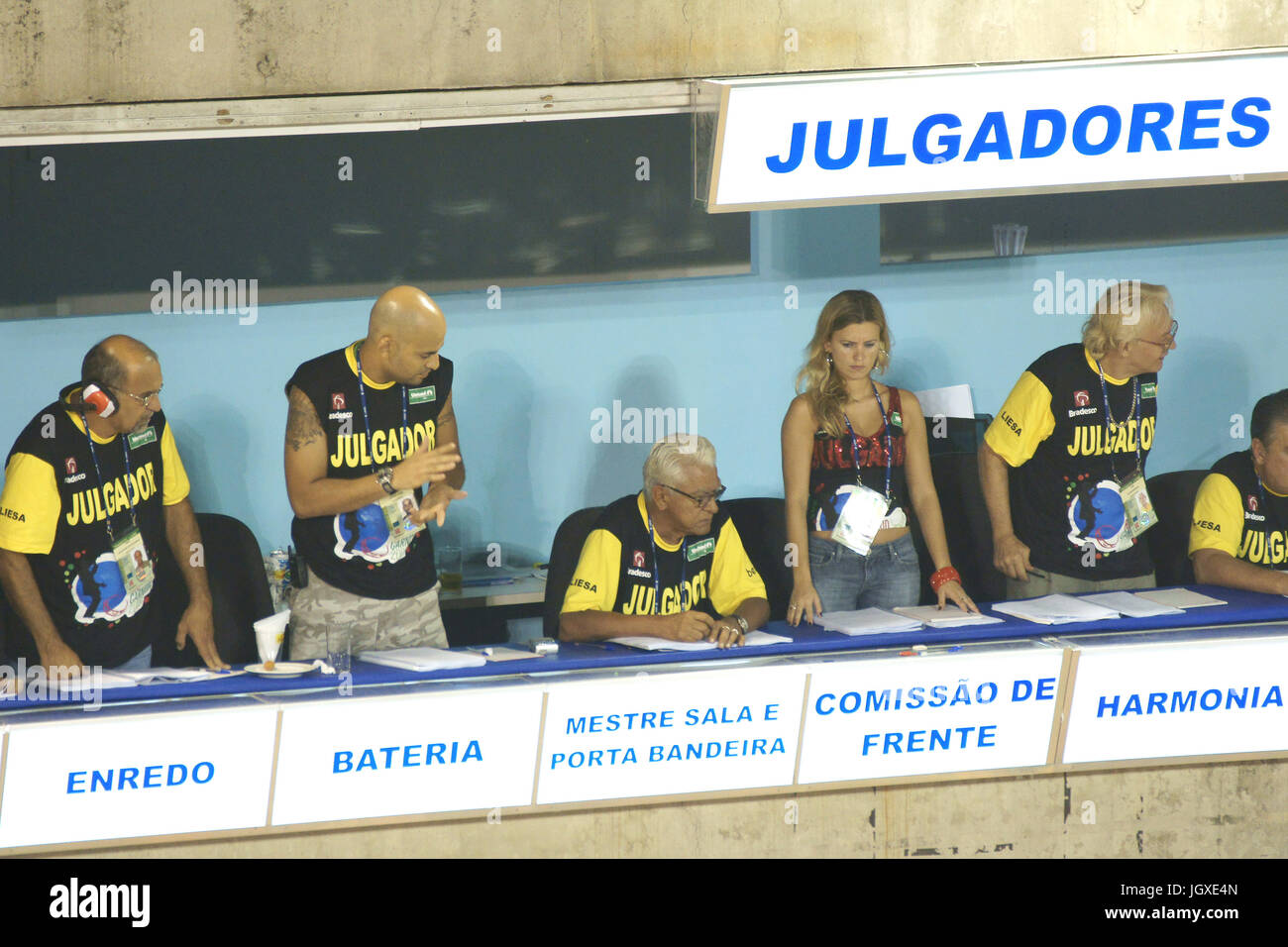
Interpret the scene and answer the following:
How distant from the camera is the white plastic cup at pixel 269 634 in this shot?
384 cm

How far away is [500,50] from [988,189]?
55.7 inches

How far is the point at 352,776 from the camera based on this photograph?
150 inches

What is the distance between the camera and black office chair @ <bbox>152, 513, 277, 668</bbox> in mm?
4410

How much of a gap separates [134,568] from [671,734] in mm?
1590

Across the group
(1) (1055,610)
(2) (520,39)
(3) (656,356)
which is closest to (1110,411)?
(1) (1055,610)

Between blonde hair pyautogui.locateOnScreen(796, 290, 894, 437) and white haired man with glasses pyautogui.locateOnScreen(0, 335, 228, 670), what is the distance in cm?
188

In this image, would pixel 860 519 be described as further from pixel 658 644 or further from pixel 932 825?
pixel 932 825

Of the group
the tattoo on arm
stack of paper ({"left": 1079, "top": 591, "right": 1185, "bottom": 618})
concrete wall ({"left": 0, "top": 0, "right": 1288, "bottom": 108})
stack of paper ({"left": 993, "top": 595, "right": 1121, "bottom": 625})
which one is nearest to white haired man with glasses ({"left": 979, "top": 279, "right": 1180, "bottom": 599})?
stack of paper ({"left": 993, "top": 595, "right": 1121, "bottom": 625})

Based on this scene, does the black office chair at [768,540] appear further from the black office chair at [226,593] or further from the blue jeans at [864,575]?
the black office chair at [226,593]

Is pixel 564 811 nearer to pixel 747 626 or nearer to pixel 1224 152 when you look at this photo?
pixel 747 626

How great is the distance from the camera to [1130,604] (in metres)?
4.40

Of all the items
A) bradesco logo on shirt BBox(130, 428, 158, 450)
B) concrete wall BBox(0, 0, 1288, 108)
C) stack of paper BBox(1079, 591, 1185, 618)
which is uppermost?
concrete wall BBox(0, 0, 1288, 108)

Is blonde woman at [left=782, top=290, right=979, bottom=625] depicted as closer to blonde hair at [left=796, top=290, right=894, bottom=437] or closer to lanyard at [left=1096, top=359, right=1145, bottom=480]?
blonde hair at [left=796, top=290, right=894, bottom=437]

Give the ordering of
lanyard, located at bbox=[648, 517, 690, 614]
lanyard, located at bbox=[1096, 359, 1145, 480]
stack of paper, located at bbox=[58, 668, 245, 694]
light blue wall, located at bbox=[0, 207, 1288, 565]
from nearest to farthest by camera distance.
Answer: stack of paper, located at bbox=[58, 668, 245, 694] → lanyard, located at bbox=[648, 517, 690, 614] → lanyard, located at bbox=[1096, 359, 1145, 480] → light blue wall, located at bbox=[0, 207, 1288, 565]
